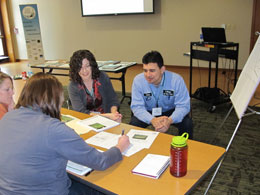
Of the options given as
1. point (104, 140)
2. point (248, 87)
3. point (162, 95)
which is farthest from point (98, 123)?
point (248, 87)

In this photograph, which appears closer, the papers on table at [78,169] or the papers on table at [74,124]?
the papers on table at [78,169]

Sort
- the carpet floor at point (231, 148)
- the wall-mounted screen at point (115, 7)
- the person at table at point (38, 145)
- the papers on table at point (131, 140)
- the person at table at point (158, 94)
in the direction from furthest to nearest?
the wall-mounted screen at point (115, 7) → the person at table at point (158, 94) → the carpet floor at point (231, 148) → the papers on table at point (131, 140) → the person at table at point (38, 145)

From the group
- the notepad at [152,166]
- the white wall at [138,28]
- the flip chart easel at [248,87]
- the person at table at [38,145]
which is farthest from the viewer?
the white wall at [138,28]

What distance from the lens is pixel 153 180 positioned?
1.19 metres

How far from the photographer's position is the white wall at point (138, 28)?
235 inches

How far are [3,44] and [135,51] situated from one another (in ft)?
17.1

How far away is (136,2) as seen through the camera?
679cm

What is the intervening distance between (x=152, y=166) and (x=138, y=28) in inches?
247

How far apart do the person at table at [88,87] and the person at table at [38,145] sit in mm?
1134

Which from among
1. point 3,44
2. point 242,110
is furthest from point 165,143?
point 3,44

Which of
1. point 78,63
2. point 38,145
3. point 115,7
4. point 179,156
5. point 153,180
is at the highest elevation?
point 115,7

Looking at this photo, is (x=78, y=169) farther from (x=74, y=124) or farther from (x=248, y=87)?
(x=248, y=87)

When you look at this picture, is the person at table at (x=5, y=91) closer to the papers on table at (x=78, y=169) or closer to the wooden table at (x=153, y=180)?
the papers on table at (x=78, y=169)

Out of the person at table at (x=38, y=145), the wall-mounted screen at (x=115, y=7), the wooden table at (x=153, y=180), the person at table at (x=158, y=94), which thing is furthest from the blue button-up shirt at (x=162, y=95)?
the wall-mounted screen at (x=115, y=7)
